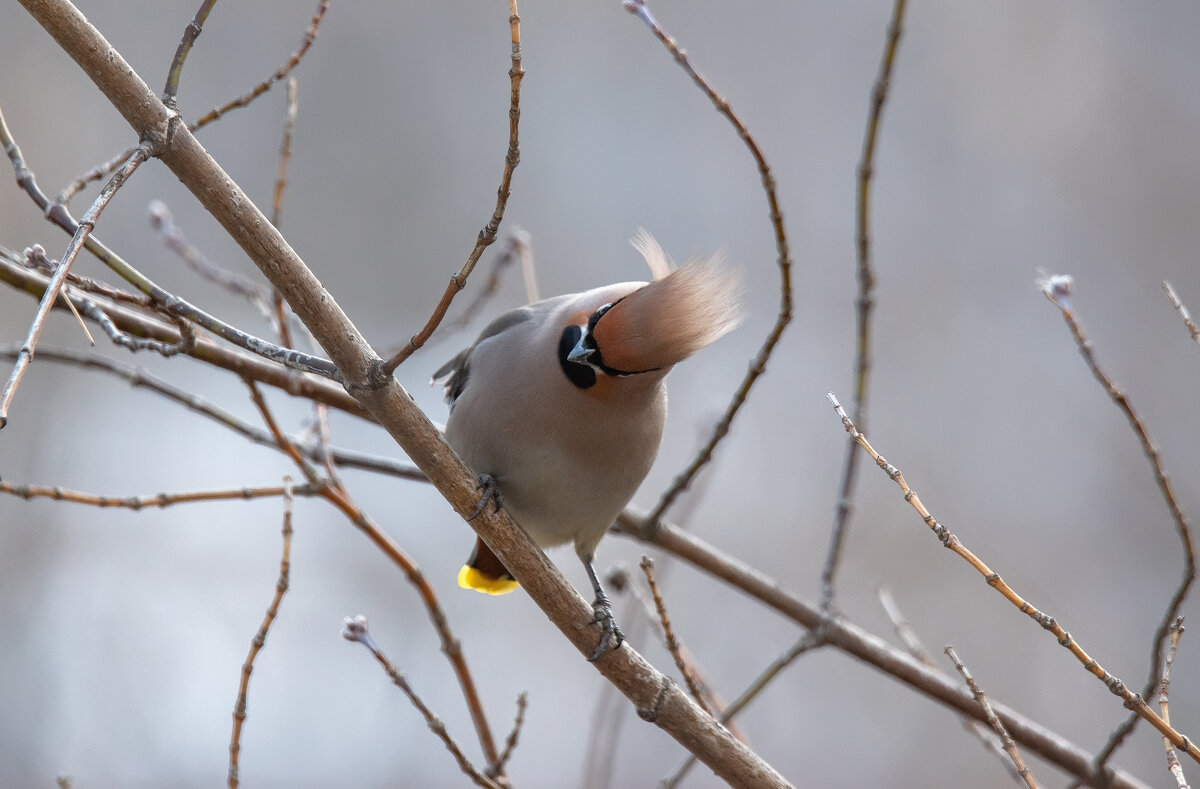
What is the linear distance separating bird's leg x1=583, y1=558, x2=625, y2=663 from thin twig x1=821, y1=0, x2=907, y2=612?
1.31ft

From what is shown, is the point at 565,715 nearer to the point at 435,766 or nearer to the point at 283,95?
the point at 435,766

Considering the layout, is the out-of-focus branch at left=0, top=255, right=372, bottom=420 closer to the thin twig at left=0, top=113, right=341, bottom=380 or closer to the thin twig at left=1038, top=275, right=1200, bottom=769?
the thin twig at left=0, top=113, right=341, bottom=380

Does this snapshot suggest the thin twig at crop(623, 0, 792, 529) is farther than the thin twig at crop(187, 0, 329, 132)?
No

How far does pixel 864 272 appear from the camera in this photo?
6.74ft

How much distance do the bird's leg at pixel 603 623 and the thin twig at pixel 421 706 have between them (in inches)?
9.7

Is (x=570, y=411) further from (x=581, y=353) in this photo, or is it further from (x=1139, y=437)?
(x=1139, y=437)

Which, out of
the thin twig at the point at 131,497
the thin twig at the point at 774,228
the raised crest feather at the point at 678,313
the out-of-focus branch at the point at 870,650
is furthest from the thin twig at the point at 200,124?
the out-of-focus branch at the point at 870,650

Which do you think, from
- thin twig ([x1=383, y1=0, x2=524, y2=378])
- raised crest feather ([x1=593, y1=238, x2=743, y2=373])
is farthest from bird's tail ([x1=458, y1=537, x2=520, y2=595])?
thin twig ([x1=383, y1=0, x2=524, y2=378])

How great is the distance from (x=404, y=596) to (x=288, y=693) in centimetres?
61

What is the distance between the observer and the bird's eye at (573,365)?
2180 millimetres

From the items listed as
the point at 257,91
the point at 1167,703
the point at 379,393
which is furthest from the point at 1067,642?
the point at 257,91

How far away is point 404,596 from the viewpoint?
490 cm

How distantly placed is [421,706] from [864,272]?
1.07m

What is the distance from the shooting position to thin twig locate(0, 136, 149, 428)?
0.98 m
